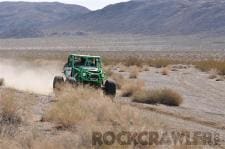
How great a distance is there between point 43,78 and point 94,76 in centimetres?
1266

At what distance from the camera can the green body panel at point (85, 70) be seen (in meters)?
25.7

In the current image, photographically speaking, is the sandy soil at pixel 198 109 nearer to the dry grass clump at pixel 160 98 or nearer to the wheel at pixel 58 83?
the dry grass clump at pixel 160 98

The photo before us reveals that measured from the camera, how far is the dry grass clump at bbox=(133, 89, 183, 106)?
25656 millimetres

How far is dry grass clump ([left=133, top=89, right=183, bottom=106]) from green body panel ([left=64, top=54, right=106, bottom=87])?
75.0 inches

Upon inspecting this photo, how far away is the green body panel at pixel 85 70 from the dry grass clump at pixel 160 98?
1.91 m

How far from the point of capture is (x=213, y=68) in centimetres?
5228

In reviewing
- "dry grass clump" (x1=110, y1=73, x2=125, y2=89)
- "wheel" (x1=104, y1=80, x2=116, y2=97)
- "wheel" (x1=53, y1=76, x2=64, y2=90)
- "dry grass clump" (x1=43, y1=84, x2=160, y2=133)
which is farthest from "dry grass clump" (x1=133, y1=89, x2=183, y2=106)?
"dry grass clump" (x1=43, y1=84, x2=160, y2=133)

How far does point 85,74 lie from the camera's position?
25.8 metres

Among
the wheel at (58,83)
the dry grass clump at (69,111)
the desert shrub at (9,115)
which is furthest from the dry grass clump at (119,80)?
the desert shrub at (9,115)

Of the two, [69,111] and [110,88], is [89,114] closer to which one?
[69,111]

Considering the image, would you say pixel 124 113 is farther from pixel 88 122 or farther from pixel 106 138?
pixel 106 138

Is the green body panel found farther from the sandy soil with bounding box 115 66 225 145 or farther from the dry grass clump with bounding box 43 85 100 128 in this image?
the dry grass clump with bounding box 43 85 100 128

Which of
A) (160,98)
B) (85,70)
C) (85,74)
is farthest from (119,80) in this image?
(85,74)

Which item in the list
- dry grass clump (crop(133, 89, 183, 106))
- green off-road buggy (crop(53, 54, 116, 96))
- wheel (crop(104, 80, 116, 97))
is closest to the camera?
wheel (crop(104, 80, 116, 97))
